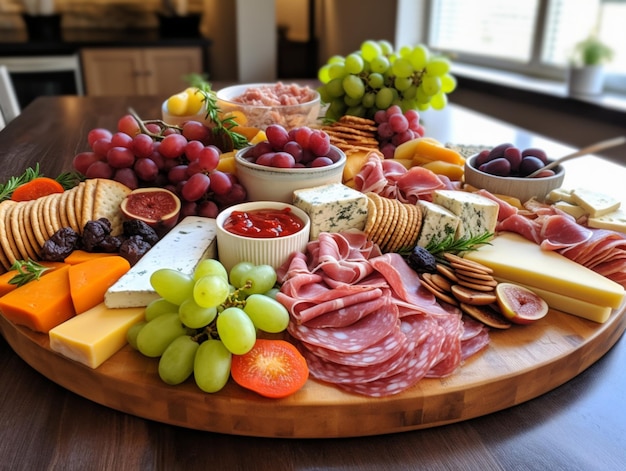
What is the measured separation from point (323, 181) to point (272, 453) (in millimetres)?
635

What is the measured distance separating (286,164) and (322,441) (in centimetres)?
62

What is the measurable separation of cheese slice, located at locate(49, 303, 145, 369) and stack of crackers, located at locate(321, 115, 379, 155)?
83 centimetres

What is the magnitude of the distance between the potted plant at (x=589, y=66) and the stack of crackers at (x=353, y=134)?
1.84 metres

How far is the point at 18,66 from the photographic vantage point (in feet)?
13.1

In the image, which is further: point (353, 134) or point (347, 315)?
point (353, 134)

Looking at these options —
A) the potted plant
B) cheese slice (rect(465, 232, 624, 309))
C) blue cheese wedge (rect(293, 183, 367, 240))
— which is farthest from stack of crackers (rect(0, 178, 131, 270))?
the potted plant

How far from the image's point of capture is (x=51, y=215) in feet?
3.59

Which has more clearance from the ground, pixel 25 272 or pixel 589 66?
pixel 589 66

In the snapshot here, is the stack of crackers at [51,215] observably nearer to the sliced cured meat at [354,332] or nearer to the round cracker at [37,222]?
the round cracker at [37,222]

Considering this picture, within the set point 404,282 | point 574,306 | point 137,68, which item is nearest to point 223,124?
point 404,282

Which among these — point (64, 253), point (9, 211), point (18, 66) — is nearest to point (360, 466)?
point (64, 253)

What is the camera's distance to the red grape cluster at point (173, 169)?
1218mm

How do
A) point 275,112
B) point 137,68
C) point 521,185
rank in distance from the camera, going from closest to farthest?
point 521,185 → point 275,112 → point 137,68

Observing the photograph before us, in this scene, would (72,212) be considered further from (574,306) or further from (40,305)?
(574,306)
